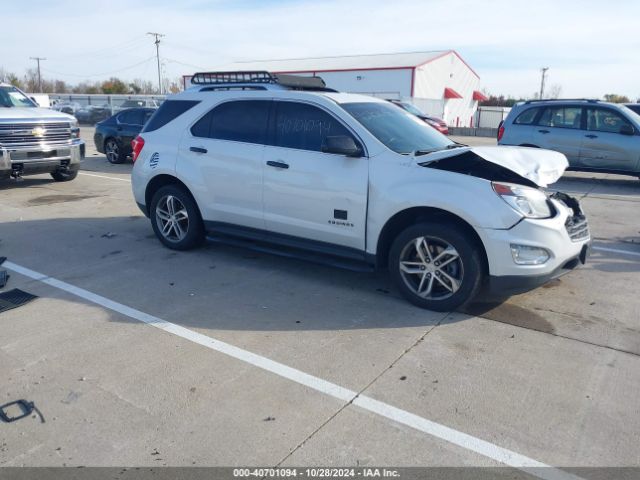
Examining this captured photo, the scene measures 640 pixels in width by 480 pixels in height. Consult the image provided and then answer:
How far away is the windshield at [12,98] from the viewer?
11078mm

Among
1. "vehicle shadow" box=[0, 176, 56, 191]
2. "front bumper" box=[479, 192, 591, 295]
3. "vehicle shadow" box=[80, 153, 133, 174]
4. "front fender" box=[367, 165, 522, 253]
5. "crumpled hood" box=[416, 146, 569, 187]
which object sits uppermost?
"crumpled hood" box=[416, 146, 569, 187]

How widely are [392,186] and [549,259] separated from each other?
1465 mm

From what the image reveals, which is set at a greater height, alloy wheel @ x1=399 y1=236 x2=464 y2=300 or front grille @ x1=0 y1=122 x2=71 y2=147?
front grille @ x1=0 y1=122 x2=71 y2=147

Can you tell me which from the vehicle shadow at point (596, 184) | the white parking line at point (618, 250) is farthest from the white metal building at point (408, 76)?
the white parking line at point (618, 250)

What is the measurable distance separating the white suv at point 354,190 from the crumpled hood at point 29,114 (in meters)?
5.07

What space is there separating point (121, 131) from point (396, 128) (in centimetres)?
1213

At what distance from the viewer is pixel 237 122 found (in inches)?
233

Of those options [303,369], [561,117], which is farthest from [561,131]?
[303,369]

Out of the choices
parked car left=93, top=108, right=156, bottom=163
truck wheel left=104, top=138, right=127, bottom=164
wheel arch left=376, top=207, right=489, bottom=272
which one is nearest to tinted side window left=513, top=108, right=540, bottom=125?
wheel arch left=376, top=207, right=489, bottom=272

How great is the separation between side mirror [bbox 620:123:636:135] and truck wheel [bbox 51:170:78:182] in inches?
481

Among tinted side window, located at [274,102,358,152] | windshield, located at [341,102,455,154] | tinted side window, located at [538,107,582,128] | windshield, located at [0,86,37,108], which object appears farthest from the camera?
tinted side window, located at [538,107,582,128]

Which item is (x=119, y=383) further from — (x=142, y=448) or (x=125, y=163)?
(x=125, y=163)

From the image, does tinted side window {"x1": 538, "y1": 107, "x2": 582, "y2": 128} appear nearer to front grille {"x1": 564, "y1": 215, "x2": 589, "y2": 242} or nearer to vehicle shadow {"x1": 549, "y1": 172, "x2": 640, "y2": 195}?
vehicle shadow {"x1": 549, "y1": 172, "x2": 640, "y2": 195}

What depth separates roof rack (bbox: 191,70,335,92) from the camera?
19.8ft
